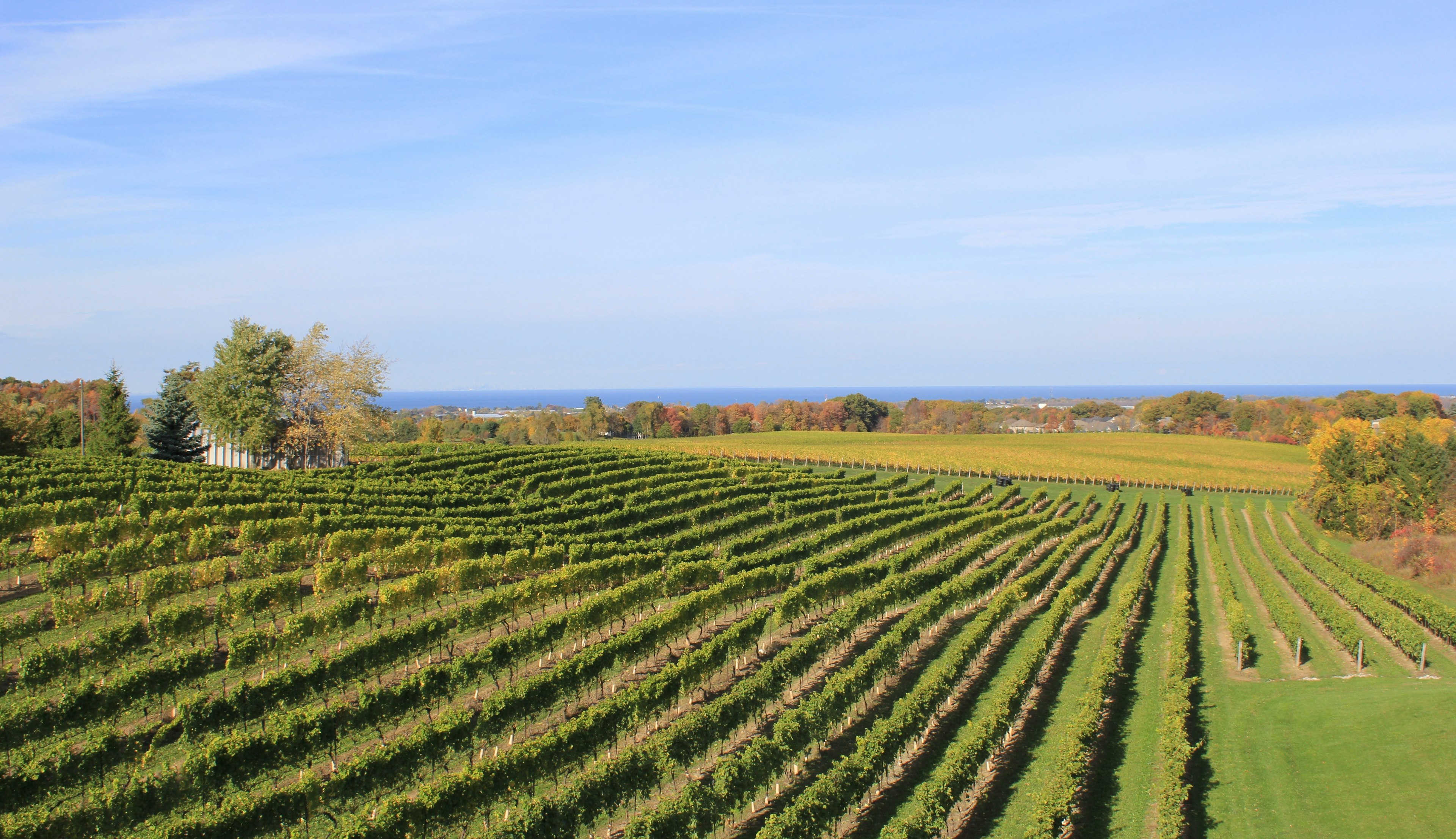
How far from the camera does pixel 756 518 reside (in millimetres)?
43688

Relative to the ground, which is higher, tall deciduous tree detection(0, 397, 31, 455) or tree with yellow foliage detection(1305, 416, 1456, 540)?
tall deciduous tree detection(0, 397, 31, 455)

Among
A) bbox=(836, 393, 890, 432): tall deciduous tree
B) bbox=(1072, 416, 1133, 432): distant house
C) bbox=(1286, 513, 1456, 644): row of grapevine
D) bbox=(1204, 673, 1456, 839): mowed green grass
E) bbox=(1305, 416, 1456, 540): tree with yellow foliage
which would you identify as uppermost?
bbox=(836, 393, 890, 432): tall deciduous tree

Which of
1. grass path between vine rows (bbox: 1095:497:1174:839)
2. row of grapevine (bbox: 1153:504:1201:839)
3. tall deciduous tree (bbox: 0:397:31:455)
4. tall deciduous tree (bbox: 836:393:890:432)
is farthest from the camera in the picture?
tall deciduous tree (bbox: 836:393:890:432)

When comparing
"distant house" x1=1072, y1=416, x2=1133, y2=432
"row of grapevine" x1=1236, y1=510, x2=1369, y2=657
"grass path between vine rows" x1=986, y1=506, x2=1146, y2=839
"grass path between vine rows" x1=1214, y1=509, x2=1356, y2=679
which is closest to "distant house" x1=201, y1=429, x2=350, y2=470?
"grass path between vine rows" x1=986, y1=506, x2=1146, y2=839

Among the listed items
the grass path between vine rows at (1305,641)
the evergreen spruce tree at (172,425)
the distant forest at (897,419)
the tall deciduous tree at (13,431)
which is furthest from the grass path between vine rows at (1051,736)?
the distant forest at (897,419)

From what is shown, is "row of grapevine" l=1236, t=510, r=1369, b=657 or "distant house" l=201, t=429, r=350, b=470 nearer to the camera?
"row of grapevine" l=1236, t=510, r=1369, b=657

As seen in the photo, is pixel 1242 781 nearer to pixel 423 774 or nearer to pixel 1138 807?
pixel 1138 807

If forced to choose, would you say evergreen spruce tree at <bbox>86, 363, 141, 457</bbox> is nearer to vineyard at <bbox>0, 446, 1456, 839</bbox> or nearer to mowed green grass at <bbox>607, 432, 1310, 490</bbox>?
vineyard at <bbox>0, 446, 1456, 839</bbox>

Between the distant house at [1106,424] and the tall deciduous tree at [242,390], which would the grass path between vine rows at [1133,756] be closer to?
the tall deciduous tree at [242,390]

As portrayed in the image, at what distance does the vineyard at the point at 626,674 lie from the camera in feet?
49.7

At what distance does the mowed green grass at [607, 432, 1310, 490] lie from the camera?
77281 mm

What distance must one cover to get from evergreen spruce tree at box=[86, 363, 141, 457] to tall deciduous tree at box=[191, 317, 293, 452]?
4364mm

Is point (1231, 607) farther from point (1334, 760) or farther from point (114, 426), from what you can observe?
point (114, 426)

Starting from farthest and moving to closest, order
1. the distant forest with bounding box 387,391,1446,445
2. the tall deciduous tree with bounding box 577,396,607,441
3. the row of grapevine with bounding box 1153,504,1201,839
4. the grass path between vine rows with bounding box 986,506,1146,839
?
the distant forest with bounding box 387,391,1446,445 → the tall deciduous tree with bounding box 577,396,607,441 → the grass path between vine rows with bounding box 986,506,1146,839 → the row of grapevine with bounding box 1153,504,1201,839
